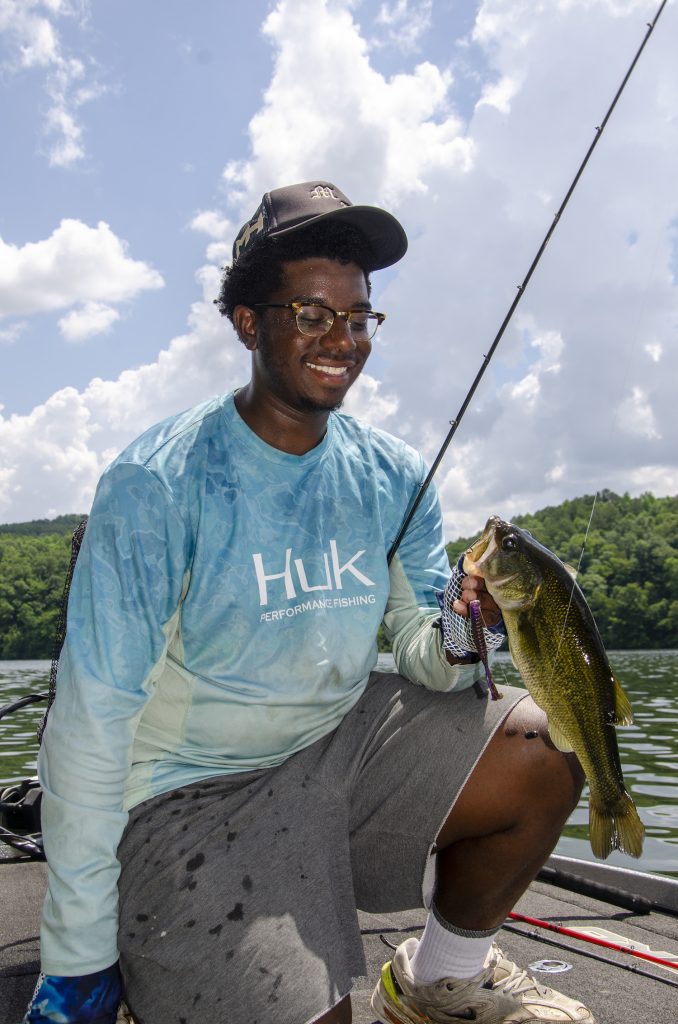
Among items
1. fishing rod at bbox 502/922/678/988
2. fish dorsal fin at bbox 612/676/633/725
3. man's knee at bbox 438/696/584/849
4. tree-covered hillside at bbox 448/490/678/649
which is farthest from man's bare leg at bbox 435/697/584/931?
tree-covered hillside at bbox 448/490/678/649

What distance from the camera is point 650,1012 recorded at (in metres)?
2.90

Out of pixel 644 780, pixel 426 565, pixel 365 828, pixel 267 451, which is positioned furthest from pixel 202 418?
pixel 644 780

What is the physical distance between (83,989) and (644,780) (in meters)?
8.80

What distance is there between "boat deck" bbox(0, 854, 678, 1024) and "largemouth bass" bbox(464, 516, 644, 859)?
0.92 metres

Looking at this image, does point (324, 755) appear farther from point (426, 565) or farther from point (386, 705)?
point (426, 565)

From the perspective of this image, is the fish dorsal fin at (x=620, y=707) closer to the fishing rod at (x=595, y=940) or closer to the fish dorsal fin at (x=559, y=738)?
the fish dorsal fin at (x=559, y=738)

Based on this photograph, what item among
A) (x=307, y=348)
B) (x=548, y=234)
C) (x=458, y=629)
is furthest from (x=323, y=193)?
(x=458, y=629)

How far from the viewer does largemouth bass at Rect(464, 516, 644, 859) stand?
255 cm

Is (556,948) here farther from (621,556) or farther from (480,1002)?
(621,556)

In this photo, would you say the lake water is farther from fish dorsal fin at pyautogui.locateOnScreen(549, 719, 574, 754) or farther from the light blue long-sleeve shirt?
the light blue long-sleeve shirt

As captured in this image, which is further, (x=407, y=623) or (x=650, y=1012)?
(x=407, y=623)

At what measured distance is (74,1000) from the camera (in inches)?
84.4

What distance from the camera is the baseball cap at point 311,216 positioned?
9.93 feet

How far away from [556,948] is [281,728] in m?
1.76
